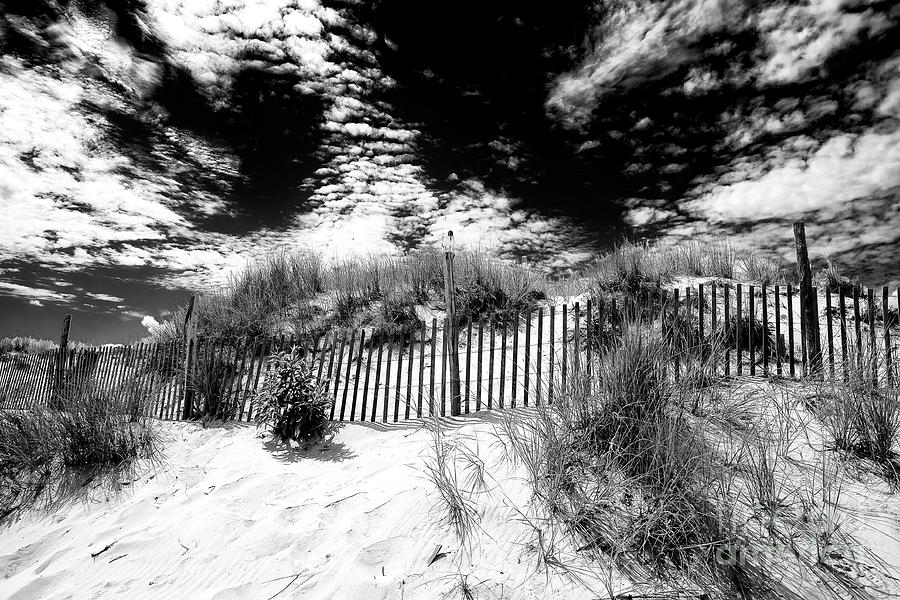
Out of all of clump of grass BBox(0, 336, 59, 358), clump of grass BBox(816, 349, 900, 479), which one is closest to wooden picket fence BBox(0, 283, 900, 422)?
clump of grass BBox(816, 349, 900, 479)

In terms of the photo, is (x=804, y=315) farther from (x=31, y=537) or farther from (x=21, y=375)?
(x=21, y=375)

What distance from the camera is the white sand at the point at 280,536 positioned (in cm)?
285

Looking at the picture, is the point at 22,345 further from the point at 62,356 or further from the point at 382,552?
the point at 382,552

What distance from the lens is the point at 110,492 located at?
213 inches

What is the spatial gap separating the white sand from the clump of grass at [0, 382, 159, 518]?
62cm

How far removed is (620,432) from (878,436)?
226cm

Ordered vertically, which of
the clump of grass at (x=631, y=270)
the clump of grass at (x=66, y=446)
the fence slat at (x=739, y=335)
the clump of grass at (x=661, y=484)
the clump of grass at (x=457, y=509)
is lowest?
the clump of grass at (x=66, y=446)

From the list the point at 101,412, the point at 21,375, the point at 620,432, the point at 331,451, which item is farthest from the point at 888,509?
the point at 21,375

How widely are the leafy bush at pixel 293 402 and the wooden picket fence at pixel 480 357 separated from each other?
626mm

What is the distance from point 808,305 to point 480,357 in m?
5.18

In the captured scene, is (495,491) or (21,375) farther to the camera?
(21,375)

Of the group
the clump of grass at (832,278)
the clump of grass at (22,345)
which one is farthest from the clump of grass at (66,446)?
the clump of grass at (22,345)

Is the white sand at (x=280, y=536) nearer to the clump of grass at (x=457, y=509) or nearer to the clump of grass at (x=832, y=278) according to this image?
the clump of grass at (x=457, y=509)

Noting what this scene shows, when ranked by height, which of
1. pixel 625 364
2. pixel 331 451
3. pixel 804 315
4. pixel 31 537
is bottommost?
pixel 31 537
